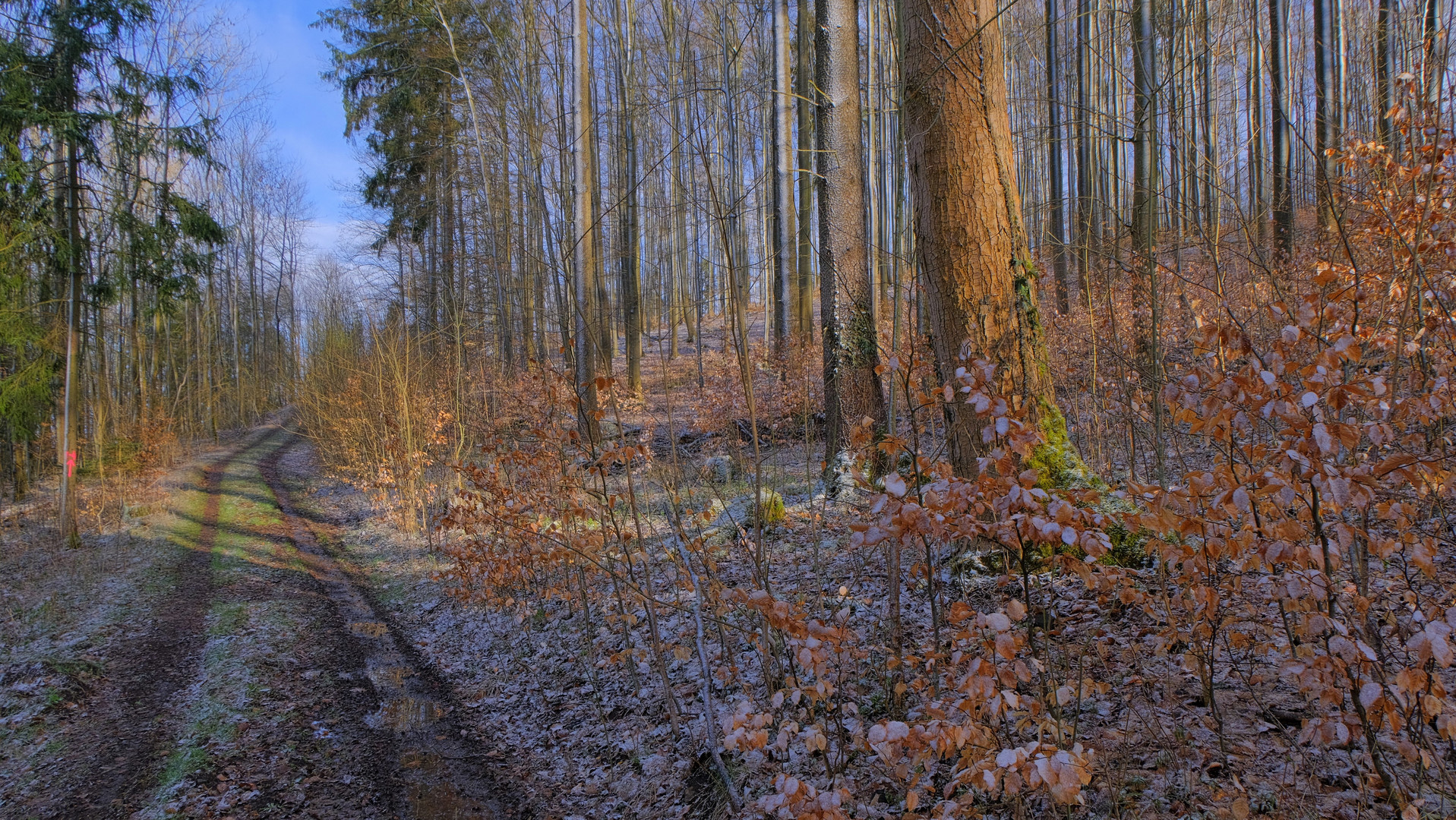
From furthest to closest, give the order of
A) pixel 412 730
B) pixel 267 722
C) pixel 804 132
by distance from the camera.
Result: pixel 804 132
pixel 267 722
pixel 412 730

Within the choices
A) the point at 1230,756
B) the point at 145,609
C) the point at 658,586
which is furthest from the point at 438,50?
the point at 1230,756

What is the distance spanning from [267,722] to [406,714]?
99cm

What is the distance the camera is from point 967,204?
4230 millimetres

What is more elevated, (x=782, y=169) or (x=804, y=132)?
(x=804, y=132)

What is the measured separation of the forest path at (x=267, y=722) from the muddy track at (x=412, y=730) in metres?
0.01

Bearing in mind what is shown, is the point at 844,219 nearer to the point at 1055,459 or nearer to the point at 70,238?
the point at 1055,459

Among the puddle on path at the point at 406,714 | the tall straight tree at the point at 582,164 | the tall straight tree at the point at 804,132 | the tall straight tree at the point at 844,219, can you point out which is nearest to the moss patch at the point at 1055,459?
the tall straight tree at the point at 844,219

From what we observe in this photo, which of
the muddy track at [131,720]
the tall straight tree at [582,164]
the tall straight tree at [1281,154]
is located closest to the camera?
the muddy track at [131,720]

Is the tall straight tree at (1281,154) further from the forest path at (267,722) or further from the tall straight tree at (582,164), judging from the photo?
the tall straight tree at (582,164)

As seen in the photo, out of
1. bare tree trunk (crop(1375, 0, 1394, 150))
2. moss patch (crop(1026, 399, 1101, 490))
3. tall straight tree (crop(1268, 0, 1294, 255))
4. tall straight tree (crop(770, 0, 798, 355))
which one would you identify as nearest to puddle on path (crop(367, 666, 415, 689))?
tall straight tree (crop(770, 0, 798, 355))

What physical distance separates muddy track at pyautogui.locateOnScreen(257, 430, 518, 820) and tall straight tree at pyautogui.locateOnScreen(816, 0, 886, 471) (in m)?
3.96

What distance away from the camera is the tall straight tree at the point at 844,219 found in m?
6.94

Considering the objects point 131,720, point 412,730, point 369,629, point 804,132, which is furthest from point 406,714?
point 804,132

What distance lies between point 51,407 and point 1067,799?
17.2m
